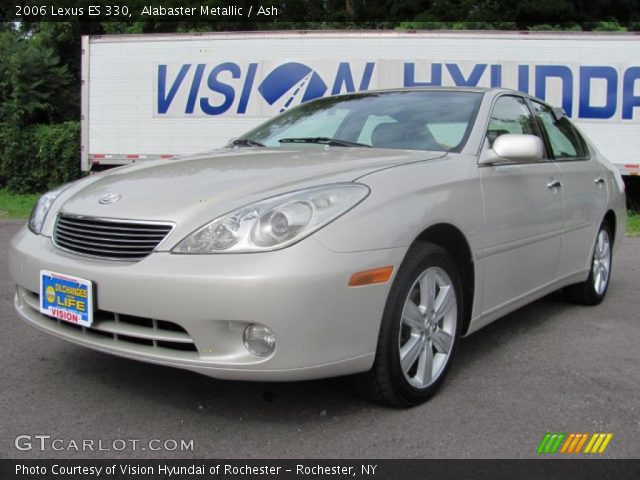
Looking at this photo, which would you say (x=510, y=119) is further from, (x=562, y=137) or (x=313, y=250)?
(x=313, y=250)

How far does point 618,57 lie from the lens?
9.85 metres

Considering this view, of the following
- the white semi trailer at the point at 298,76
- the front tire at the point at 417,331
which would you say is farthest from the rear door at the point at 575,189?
the white semi trailer at the point at 298,76

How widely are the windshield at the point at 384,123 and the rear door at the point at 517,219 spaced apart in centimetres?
20

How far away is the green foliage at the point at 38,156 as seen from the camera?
1254 centimetres

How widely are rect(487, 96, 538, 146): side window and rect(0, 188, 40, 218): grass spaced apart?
8494 millimetres

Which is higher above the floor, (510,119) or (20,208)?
(510,119)

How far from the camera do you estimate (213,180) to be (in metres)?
2.76

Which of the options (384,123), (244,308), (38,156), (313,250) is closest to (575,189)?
(384,123)

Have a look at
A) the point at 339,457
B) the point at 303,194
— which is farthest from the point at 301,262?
the point at 339,457

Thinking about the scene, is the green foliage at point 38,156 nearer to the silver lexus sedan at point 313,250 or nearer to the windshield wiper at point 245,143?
the windshield wiper at point 245,143

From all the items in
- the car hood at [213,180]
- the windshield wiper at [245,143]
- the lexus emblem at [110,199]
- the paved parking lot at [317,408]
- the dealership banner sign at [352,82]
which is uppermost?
the dealership banner sign at [352,82]

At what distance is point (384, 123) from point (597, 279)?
7.67 feet
